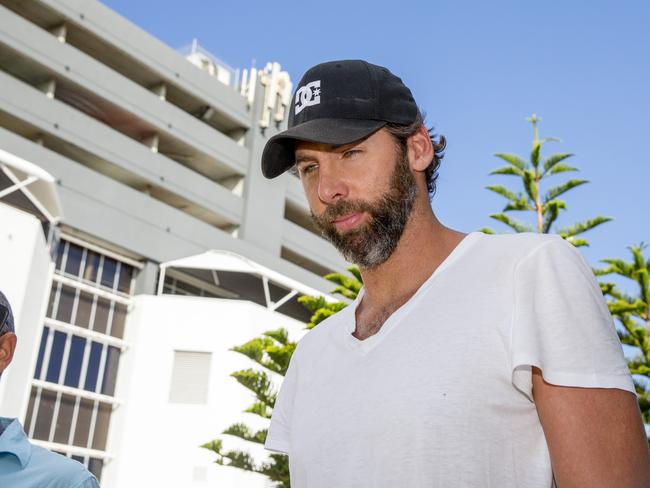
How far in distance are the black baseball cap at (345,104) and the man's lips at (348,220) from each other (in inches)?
6.5

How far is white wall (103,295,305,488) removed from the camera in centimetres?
2245

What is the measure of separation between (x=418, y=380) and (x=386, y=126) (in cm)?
61

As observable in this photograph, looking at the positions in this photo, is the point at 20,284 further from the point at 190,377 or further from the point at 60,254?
the point at 190,377

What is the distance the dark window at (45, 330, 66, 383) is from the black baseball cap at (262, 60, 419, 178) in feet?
73.4

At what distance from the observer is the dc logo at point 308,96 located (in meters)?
1.69

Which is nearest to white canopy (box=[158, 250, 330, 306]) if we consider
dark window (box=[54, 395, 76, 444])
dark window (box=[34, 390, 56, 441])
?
dark window (box=[54, 395, 76, 444])

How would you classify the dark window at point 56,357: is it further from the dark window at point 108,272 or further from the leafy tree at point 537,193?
the leafy tree at point 537,193

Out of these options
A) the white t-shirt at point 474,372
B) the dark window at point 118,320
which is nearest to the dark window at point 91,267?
the dark window at point 118,320

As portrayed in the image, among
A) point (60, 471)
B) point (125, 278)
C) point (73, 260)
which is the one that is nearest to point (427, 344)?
point (60, 471)

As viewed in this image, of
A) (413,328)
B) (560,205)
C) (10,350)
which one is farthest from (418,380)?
(560,205)

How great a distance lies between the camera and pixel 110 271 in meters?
26.3

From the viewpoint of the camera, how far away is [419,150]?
5.87 ft

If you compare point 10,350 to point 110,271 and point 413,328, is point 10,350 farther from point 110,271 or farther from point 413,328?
point 110,271

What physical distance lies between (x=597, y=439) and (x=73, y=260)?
25057 millimetres
